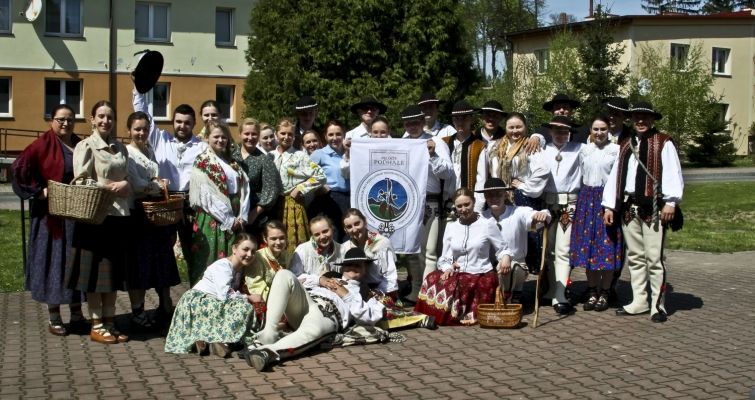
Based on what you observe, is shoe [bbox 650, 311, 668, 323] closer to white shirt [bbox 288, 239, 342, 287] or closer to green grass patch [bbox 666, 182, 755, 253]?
white shirt [bbox 288, 239, 342, 287]

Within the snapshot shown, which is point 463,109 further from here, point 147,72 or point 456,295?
point 147,72

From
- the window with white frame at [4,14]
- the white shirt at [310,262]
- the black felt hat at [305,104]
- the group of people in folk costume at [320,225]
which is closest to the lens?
the group of people in folk costume at [320,225]

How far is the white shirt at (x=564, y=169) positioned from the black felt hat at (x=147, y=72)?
12.4ft

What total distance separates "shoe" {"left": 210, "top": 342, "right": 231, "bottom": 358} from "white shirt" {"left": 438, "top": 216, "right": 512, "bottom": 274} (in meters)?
2.59

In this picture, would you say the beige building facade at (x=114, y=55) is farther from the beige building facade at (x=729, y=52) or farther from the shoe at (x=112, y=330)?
the shoe at (x=112, y=330)

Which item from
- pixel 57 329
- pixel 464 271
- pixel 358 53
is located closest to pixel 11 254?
pixel 57 329

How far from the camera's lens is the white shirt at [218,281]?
8688 mm

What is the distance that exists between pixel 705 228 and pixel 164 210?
13.0 meters

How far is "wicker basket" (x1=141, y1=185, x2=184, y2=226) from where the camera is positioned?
8781mm

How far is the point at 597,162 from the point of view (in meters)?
10.5

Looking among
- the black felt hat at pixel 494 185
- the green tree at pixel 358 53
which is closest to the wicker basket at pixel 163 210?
the black felt hat at pixel 494 185

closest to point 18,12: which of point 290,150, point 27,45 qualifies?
point 27,45

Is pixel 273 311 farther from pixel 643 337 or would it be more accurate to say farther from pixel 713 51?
pixel 713 51

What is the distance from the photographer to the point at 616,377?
25.3 ft
